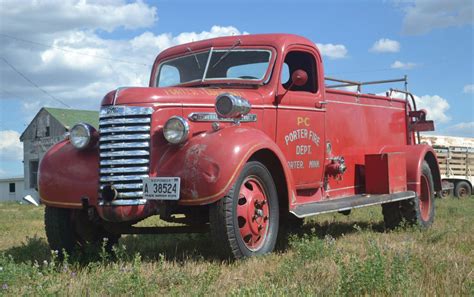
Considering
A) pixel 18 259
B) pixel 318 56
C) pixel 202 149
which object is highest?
pixel 318 56

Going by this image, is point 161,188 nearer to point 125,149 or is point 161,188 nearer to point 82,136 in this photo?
point 125,149

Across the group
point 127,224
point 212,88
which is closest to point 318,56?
point 212,88

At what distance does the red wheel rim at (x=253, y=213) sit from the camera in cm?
534

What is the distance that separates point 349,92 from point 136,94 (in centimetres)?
361

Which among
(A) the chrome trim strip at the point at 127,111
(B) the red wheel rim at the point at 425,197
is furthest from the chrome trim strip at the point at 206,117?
(B) the red wheel rim at the point at 425,197

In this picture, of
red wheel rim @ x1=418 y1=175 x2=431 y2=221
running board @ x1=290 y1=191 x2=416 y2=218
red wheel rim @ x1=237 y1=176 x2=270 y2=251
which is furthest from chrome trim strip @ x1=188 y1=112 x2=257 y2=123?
red wheel rim @ x1=418 y1=175 x2=431 y2=221

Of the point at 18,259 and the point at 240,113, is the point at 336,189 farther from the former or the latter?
the point at 18,259

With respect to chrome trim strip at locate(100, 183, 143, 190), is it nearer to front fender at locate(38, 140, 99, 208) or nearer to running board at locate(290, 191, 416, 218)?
front fender at locate(38, 140, 99, 208)

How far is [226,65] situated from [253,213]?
203 cm

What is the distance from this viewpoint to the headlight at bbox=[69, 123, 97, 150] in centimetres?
562

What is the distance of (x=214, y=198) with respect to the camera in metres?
4.93

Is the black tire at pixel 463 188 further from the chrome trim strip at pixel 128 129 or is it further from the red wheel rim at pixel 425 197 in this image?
the chrome trim strip at pixel 128 129

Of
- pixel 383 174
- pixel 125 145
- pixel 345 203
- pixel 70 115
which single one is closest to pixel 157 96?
pixel 125 145

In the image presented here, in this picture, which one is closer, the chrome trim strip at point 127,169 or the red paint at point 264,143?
the red paint at point 264,143
